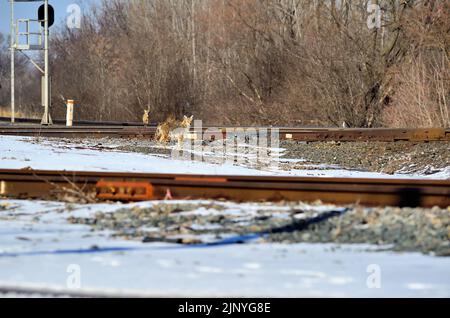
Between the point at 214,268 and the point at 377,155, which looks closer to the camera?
the point at 214,268

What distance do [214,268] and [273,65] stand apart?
39.7 metres

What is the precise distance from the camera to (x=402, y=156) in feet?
56.6

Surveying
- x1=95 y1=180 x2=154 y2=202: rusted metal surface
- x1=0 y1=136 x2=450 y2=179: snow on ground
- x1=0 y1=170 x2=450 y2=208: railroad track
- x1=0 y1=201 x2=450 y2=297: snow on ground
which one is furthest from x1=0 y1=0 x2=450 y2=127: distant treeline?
x1=0 y1=201 x2=450 y2=297: snow on ground

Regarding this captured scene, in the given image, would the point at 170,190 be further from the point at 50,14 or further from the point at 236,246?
the point at 50,14

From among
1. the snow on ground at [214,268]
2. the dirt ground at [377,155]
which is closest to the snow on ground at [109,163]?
the dirt ground at [377,155]

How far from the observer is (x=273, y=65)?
146ft

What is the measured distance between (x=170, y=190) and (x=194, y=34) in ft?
166

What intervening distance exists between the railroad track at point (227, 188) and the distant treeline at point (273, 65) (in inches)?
699

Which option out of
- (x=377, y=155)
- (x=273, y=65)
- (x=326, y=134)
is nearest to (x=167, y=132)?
(x=326, y=134)

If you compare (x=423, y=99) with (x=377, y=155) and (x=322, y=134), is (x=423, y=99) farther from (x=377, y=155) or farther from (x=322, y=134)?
(x=377, y=155)

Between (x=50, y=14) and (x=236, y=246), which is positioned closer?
(x=236, y=246)

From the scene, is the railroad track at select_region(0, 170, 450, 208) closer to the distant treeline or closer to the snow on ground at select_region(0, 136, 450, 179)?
the snow on ground at select_region(0, 136, 450, 179)

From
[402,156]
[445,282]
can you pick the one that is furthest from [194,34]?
[445,282]

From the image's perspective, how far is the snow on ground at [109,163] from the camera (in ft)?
40.6
